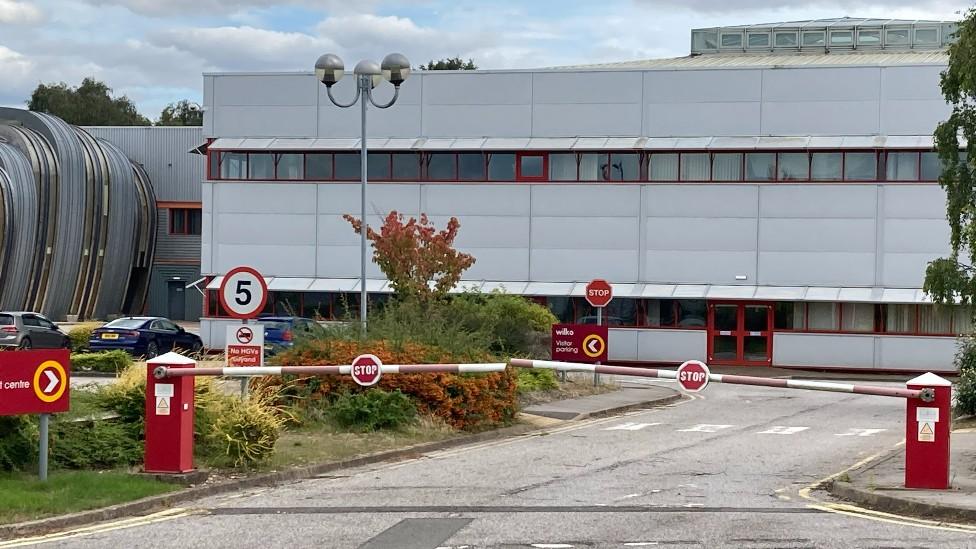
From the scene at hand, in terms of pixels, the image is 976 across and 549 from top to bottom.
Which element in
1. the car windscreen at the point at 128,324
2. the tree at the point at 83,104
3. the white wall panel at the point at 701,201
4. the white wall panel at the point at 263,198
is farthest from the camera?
the tree at the point at 83,104

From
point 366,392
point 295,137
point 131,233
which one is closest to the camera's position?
point 366,392

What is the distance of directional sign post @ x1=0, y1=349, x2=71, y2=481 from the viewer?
12688mm

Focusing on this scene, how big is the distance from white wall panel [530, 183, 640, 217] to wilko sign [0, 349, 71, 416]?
103 ft

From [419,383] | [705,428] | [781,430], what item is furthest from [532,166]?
[419,383]

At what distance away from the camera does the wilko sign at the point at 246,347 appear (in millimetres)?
17547

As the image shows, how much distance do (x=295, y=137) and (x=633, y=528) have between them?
3537 cm

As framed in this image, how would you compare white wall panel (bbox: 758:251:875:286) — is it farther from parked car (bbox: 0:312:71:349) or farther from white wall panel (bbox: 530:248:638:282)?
parked car (bbox: 0:312:71:349)

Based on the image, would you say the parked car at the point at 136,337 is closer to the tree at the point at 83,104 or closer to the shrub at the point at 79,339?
the shrub at the point at 79,339

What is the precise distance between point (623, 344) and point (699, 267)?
11.5ft

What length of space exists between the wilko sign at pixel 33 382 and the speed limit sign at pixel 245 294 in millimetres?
4273

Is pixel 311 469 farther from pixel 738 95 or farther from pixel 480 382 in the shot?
pixel 738 95

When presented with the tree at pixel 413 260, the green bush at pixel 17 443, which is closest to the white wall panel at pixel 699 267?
the tree at pixel 413 260

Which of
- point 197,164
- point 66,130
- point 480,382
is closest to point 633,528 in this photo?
point 480,382

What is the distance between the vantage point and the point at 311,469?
15711 mm
